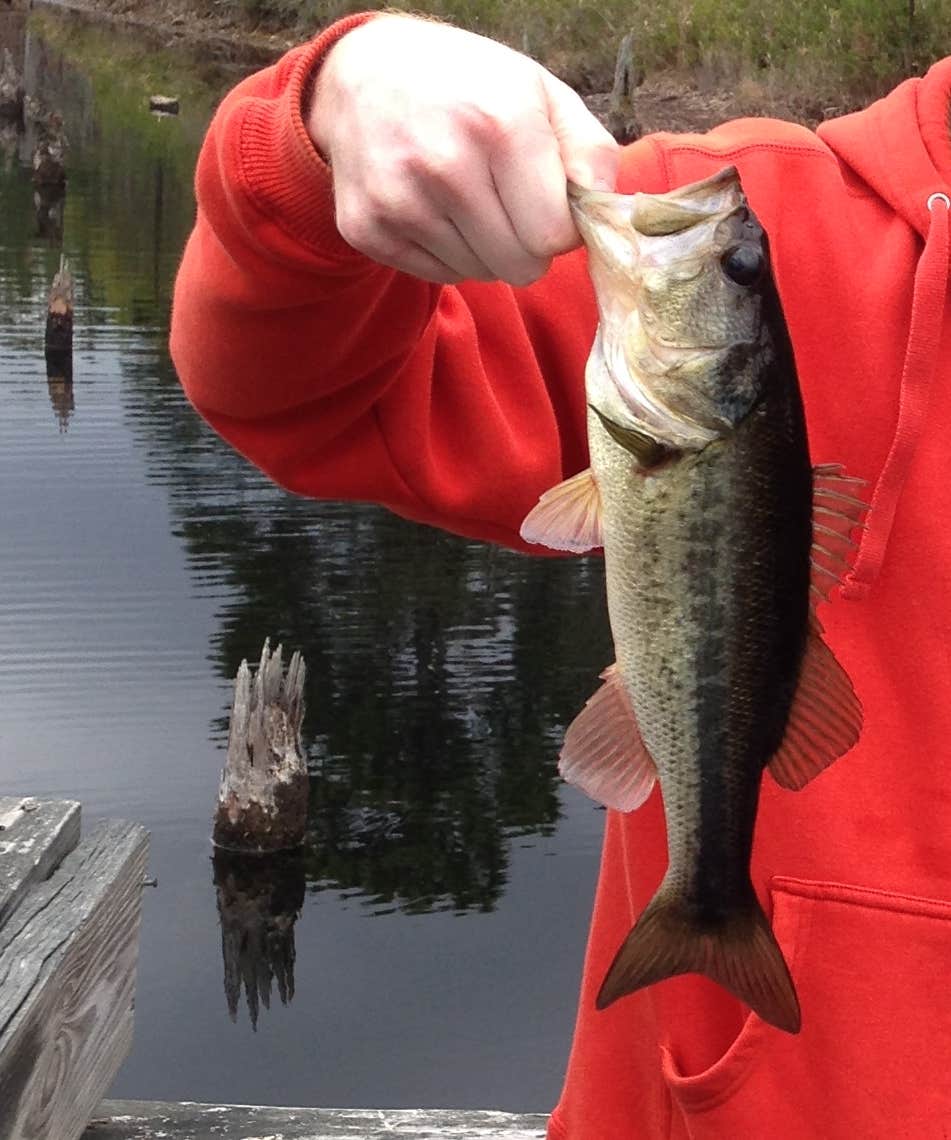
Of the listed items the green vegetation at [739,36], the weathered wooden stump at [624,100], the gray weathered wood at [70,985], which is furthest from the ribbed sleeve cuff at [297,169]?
the weathered wooden stump at [624,100]

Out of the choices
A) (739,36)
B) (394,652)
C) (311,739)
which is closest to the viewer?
(311,739)

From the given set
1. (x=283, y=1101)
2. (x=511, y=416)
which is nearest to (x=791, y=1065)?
(x=511, y=416)

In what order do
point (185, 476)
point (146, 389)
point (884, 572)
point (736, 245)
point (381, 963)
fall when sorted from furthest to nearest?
1. point (146, 389)
2. point (185, 476)
3. point (381, 963)
4. point (884, 572)
5. point (736, 245)

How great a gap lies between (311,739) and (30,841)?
8359 millimetres

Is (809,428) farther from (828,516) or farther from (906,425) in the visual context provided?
(828,516)

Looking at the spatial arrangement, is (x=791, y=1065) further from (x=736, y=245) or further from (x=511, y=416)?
(x=736, y=245)

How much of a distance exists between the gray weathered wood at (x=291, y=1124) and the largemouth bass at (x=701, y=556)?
1.30 meters

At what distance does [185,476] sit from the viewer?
14281mm

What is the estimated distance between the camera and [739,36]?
23.0 metres

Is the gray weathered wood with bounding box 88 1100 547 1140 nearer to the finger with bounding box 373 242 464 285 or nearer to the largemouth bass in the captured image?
the largemouth bass

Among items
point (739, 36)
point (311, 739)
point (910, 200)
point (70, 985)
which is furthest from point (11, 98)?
point (910, 200)

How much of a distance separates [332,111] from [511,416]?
1.59ft

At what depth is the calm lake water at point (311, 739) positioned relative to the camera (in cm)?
811

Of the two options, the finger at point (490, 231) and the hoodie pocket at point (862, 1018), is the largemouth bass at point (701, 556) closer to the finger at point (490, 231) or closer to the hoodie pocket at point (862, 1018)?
the finger at point (490, 231)
